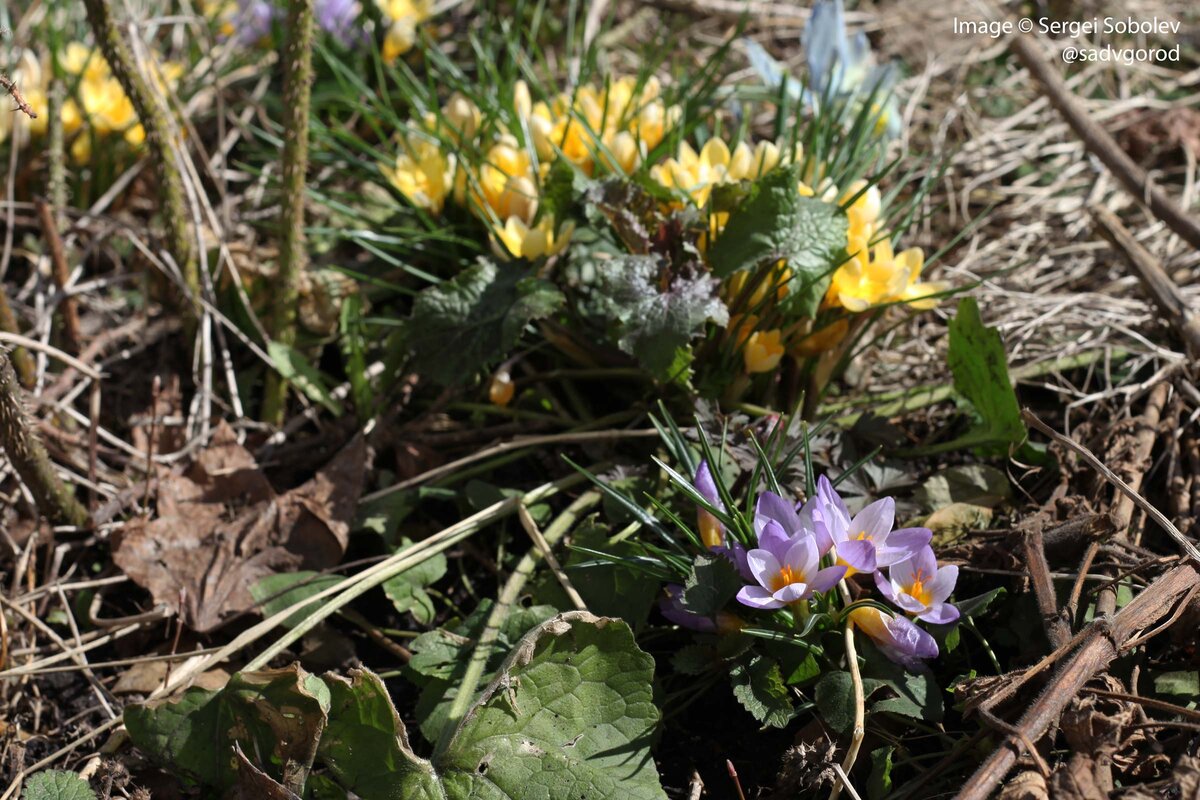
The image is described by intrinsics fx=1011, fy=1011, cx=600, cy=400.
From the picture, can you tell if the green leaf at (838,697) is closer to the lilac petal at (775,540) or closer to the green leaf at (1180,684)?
the lilac petal at (775,540)

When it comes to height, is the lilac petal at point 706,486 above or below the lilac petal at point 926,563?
above

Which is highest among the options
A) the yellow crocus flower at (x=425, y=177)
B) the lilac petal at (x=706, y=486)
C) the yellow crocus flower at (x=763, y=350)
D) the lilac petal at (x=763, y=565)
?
the yellow crocus flower at (x=425, y=177)

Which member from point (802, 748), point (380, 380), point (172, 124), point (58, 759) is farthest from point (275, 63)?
point (802, 748)

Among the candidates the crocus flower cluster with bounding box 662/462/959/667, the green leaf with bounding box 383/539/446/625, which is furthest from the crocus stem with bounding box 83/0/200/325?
the crocus flower cluster with bounding box 662/462/959/667

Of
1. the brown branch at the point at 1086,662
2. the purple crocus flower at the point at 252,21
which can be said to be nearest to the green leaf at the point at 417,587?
the brown branch at the point at 1086,662

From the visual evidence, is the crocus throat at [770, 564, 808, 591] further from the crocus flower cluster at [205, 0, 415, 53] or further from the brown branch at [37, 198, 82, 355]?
the crocus flower cluster at [205, 0, 415, 53]

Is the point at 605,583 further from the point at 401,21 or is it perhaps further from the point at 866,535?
the point at 401,21

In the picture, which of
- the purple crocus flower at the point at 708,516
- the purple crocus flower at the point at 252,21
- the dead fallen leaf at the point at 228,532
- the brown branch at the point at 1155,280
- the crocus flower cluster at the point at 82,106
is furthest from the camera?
the purple crocus flower at the point at 252,21
